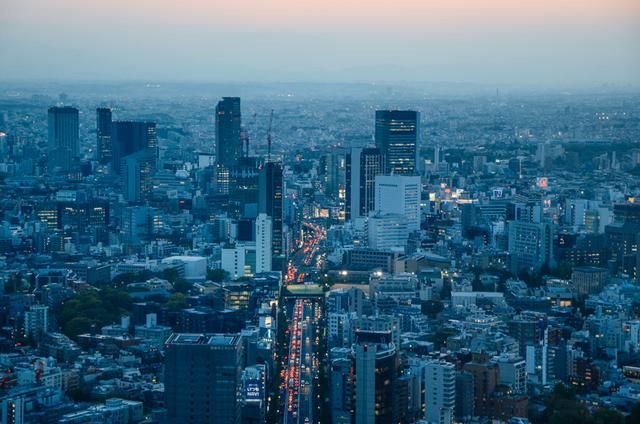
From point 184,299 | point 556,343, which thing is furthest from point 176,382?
point 184,299

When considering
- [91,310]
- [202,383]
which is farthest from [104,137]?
[202,383]

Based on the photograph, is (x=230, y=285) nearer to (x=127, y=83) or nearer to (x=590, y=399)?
(x=590, y=399)

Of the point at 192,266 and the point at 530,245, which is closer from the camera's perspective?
the point at 192,266

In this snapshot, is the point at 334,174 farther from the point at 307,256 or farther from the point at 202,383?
the point at 202,383

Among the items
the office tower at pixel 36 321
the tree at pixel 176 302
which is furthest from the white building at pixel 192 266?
the office tower at pixel 36 321

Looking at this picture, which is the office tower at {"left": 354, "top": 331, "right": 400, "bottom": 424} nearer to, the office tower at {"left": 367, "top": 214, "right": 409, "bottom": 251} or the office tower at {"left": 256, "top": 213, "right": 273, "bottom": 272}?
the office tower at {"left": 256, "top": 213, "right": 273, "bottom": 272}

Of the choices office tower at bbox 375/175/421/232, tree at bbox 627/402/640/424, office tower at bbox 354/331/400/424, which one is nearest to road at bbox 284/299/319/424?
office tower at bbox 354/331/400/424
